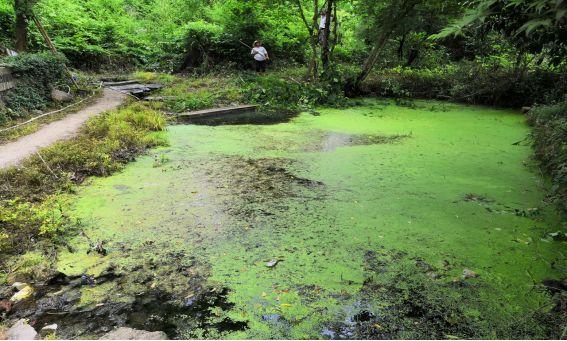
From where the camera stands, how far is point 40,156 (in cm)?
397

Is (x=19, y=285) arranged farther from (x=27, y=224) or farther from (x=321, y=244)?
(x=321, y=244)

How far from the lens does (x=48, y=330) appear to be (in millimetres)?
1998

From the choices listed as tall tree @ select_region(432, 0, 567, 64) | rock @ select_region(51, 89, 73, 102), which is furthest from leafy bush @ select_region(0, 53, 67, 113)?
tall tree @ select_region(432, 0, 567, 64)

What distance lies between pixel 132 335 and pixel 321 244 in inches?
53.2

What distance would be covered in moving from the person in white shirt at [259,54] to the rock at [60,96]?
473cm

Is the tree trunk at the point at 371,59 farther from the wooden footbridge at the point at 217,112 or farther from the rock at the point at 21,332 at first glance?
the rock at the point at 21,332

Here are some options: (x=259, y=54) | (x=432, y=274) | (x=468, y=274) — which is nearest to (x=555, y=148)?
(x=468, y=274)

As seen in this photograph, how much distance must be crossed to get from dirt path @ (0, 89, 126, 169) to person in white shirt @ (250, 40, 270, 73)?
4.18m

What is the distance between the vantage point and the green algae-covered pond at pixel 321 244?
2107mm

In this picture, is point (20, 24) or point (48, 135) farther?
point (20, 24)

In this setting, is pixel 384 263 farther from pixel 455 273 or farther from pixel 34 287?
pixel 34 287

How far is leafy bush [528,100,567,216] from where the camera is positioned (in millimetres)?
2604

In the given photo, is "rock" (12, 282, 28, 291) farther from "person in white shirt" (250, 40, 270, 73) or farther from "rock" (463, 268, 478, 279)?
"person in white shirt" (250, 40, 270, 73)

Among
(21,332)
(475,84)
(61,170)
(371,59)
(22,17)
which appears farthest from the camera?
(475,84)
